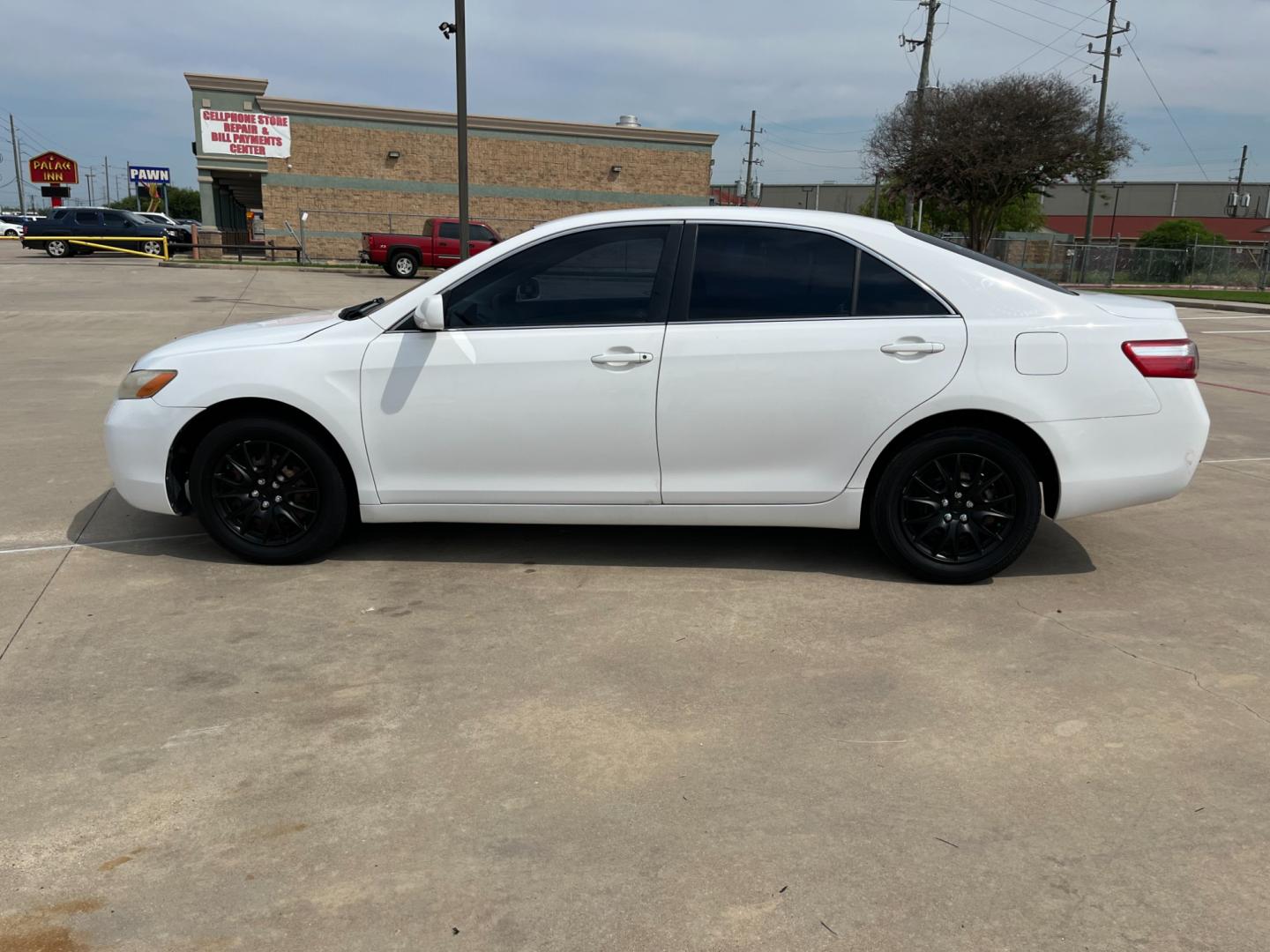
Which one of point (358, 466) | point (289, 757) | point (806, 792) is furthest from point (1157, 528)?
point (289, 757)

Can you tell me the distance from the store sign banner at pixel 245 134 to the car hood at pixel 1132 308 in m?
39.7

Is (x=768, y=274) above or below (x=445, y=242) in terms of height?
below

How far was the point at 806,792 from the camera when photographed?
10.2 feet

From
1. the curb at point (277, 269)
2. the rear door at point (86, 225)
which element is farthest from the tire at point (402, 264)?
the rear door at point (86, 225)

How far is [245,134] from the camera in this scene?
40.2m

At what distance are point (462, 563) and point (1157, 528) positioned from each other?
3905 mm

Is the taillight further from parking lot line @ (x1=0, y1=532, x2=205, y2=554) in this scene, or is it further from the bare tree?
the bare tree

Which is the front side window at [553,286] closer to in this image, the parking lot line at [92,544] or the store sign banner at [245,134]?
the parking lot line at [92,544]

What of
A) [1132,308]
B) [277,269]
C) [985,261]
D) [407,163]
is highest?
[407,163]

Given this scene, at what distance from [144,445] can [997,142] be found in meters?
32.3

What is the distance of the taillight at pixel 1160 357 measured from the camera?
4.71 metres

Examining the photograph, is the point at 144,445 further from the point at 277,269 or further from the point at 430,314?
the point at 277,269

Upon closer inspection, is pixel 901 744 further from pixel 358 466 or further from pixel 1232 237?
pixel 1232 237

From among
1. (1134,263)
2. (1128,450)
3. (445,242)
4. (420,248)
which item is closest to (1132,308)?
→ (1128,450)
